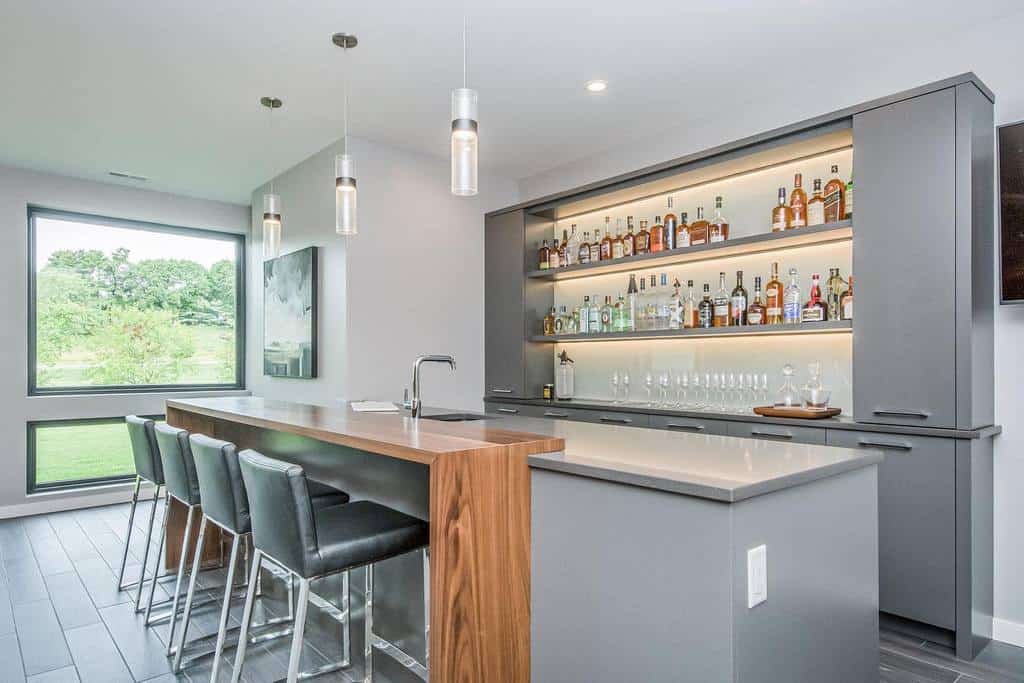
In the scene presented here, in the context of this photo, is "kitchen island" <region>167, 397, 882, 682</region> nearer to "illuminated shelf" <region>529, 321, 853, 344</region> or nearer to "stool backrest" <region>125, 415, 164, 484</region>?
"illuminated shelf" <region>529, 321, 853, 344</region>

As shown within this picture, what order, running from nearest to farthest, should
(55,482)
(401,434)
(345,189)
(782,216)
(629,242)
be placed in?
(401,434), (345,189), (782,216), (629,242), (55,482)

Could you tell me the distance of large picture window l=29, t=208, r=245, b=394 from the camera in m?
5.12

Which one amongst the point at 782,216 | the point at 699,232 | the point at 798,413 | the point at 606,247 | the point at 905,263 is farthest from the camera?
the point at 606,247

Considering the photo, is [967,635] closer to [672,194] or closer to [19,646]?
[672,194]

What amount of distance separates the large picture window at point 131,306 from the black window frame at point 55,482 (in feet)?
0.87

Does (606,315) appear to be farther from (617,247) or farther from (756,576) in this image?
(756,576)

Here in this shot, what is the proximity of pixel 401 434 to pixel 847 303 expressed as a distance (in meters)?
2.31

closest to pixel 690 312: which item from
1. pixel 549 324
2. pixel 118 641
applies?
pixel 549 324

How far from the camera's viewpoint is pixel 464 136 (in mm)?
2100

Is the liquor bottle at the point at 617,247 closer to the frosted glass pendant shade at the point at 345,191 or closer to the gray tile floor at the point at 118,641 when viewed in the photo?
the frosted glass pendant shade at the point at 345,191

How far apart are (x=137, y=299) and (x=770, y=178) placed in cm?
525

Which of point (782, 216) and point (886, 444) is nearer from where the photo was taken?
point (886, 444)

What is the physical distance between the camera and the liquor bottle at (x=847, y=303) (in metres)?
3.02

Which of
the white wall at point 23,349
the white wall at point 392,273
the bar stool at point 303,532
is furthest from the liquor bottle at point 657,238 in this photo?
the white wall at point 23,349
